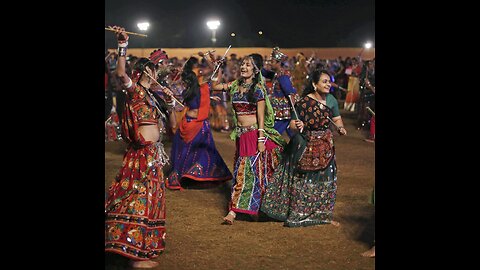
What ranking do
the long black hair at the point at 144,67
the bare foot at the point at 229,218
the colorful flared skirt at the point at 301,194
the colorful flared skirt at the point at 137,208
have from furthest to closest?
1. the bare foot at the point at 229,218
2. the colorful flared skirt at the point at 301,194
3. the long black hair at the point at 144,67
4. the colorful flared skirt at the point at 137,208

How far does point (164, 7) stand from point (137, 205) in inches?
1414

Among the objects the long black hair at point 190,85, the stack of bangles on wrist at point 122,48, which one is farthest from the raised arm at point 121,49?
the long black hair at point 190,85

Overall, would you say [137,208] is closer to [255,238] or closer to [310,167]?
[255,238]

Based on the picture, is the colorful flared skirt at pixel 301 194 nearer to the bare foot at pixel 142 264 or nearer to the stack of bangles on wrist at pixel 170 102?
the stack of bangles on wrist at pixel 170 102

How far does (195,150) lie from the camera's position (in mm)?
8586

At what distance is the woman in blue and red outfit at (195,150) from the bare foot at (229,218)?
6.10 ft

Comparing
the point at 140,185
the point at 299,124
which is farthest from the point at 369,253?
the point at 140,185

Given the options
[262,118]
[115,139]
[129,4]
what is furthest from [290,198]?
[129,4]

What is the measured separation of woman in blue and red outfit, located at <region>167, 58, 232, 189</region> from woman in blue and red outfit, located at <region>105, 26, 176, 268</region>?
3.26 metres

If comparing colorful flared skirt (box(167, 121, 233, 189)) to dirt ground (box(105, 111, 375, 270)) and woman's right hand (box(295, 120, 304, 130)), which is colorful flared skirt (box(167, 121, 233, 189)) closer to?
dirt ground (box(105, 111, 375, 270))

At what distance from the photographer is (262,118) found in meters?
6.58

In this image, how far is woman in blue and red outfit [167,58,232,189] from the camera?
853cm

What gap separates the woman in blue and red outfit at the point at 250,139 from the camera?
6.64m

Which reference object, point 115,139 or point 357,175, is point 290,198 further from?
point 115,139
